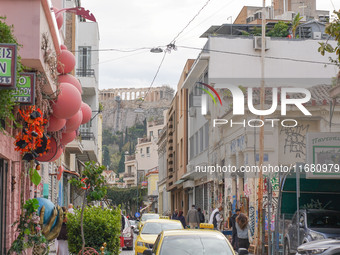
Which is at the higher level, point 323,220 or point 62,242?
point 323,220

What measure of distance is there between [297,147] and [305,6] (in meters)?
30.0

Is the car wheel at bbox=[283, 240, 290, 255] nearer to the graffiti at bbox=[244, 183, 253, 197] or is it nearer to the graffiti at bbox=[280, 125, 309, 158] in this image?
the graffiti at bbox=[244, 183, 253, 197]

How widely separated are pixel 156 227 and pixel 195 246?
10083 millimetres

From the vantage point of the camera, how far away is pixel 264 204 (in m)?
29.4

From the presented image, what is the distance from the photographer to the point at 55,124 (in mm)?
14625

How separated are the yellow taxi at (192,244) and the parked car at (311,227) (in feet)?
25.1

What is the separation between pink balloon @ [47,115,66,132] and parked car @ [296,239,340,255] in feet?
20.3

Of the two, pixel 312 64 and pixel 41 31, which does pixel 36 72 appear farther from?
pixel 312 64

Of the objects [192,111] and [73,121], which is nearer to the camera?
[73,121]

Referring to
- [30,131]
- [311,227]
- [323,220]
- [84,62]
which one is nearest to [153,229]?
[311,227]

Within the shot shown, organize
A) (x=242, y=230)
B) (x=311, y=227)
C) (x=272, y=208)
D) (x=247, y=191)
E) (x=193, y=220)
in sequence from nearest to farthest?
(x=242, y=230) < (x=311, y=227) < (x=272, y=208) < (x=247, y=191) < (x=193, y=220)

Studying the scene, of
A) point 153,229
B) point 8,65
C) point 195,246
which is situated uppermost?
point 8,65

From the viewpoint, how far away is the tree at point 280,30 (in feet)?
146

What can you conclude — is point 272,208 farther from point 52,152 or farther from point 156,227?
point 52,152
